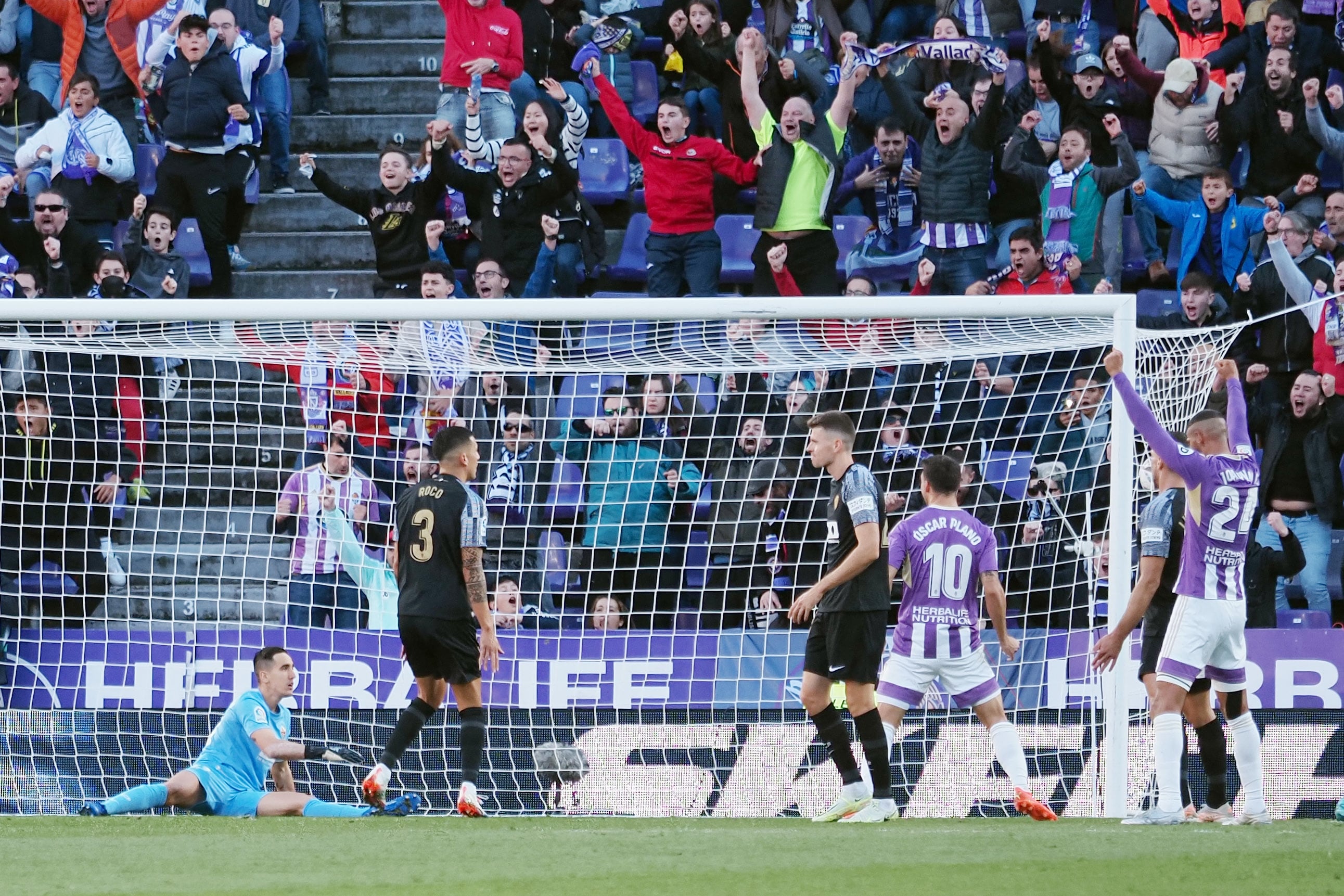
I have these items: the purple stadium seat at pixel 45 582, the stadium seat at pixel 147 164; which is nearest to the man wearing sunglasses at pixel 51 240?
the stadium seat at pixel 147 164

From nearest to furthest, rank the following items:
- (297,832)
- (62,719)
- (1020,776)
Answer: (297,832) → (1020,776) → (62,719)

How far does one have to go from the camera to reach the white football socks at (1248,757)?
22.6 feet

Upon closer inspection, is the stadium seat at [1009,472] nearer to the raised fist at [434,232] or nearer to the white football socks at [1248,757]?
the white football socks at [1248,757]

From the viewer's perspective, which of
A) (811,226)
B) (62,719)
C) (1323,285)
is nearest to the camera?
(62,719)

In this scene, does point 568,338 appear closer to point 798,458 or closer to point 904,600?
point 798,458

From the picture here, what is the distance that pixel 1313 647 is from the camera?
8.89 metres

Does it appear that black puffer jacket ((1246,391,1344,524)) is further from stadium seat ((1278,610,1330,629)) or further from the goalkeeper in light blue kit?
the goalkeeper in light blue kit

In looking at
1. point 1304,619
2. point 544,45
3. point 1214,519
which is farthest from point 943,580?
point 544,45

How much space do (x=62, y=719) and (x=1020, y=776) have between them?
15.8 feet

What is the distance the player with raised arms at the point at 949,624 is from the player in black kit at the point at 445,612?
5.75ft

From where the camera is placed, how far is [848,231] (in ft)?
41.3

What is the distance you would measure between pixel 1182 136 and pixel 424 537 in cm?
716

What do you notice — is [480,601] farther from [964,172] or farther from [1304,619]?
[964,172]

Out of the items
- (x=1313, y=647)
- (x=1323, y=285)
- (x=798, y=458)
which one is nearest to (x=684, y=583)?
(x=798, y=458)
